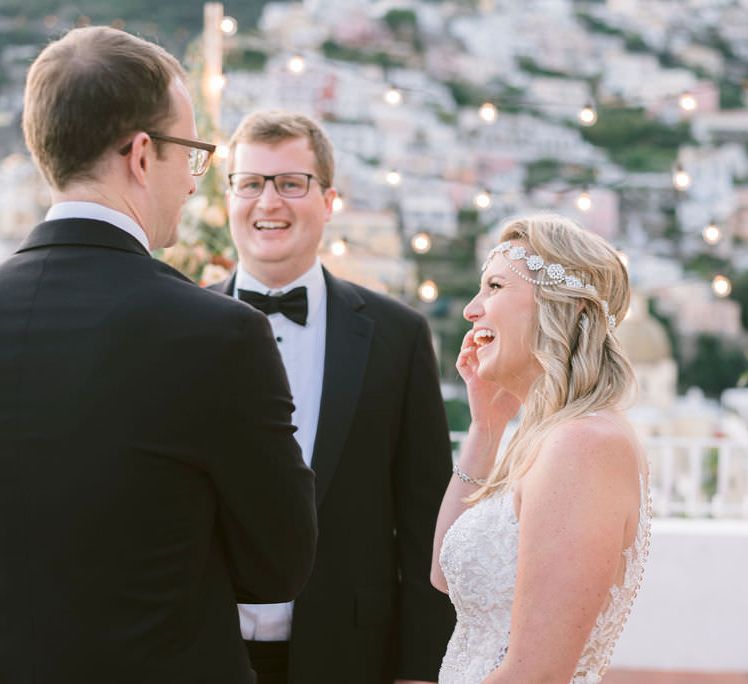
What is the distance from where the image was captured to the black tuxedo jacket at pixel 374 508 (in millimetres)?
1906

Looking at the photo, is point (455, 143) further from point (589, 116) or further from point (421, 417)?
point (421, 417)

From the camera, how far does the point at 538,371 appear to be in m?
1.62

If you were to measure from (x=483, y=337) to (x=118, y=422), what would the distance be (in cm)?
75

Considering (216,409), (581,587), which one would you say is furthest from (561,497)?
(216,409)

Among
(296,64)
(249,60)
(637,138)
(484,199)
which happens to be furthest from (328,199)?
(637,138)

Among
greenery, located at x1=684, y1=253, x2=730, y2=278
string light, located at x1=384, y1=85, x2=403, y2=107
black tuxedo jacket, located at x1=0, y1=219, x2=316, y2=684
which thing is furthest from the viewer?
greenery, located at x1=684, y1=253, x2=730, y2=278

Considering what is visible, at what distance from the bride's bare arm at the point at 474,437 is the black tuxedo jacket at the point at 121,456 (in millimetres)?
688

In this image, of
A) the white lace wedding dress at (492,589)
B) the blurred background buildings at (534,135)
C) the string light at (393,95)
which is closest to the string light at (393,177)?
the string light at (393,95)

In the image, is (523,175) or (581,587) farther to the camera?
(523,175)

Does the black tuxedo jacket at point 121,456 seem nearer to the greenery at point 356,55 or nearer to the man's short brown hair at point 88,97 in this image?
the man's short brown hair at point 88,97

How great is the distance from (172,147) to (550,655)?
0.80m

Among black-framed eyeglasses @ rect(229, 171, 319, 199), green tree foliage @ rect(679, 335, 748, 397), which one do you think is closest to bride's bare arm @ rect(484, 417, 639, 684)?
black-framed eyeglasses @ rect(229, 171, 319, 199)

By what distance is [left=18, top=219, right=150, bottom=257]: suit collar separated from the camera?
1131mm

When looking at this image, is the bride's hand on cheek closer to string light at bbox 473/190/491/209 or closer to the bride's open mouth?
the bride's open mouth
